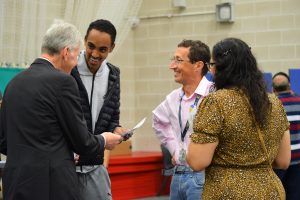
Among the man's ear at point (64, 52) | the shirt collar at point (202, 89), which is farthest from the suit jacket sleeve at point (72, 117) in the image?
the shirt collar at point (202, 89)

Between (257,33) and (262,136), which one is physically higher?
(257,33)

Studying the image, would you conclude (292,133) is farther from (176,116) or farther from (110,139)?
(110,139)

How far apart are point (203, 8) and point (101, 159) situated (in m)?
4.87

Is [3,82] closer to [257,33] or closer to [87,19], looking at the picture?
[87,19]

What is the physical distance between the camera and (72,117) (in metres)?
2.67

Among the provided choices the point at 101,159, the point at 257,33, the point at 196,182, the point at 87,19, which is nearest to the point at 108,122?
the point at 101,159

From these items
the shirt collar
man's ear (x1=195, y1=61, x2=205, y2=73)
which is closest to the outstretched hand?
the shirt collar

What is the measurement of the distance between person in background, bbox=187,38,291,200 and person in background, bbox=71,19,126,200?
1.99ft

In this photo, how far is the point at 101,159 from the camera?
313 cm

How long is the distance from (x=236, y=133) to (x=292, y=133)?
2.75 meters

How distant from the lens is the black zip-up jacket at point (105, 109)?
10.3 ft

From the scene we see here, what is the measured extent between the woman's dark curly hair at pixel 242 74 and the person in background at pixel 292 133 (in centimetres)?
257

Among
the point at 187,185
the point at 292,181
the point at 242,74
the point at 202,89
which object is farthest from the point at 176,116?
the point at 292,181

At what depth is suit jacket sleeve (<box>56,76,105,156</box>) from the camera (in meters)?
2.67
